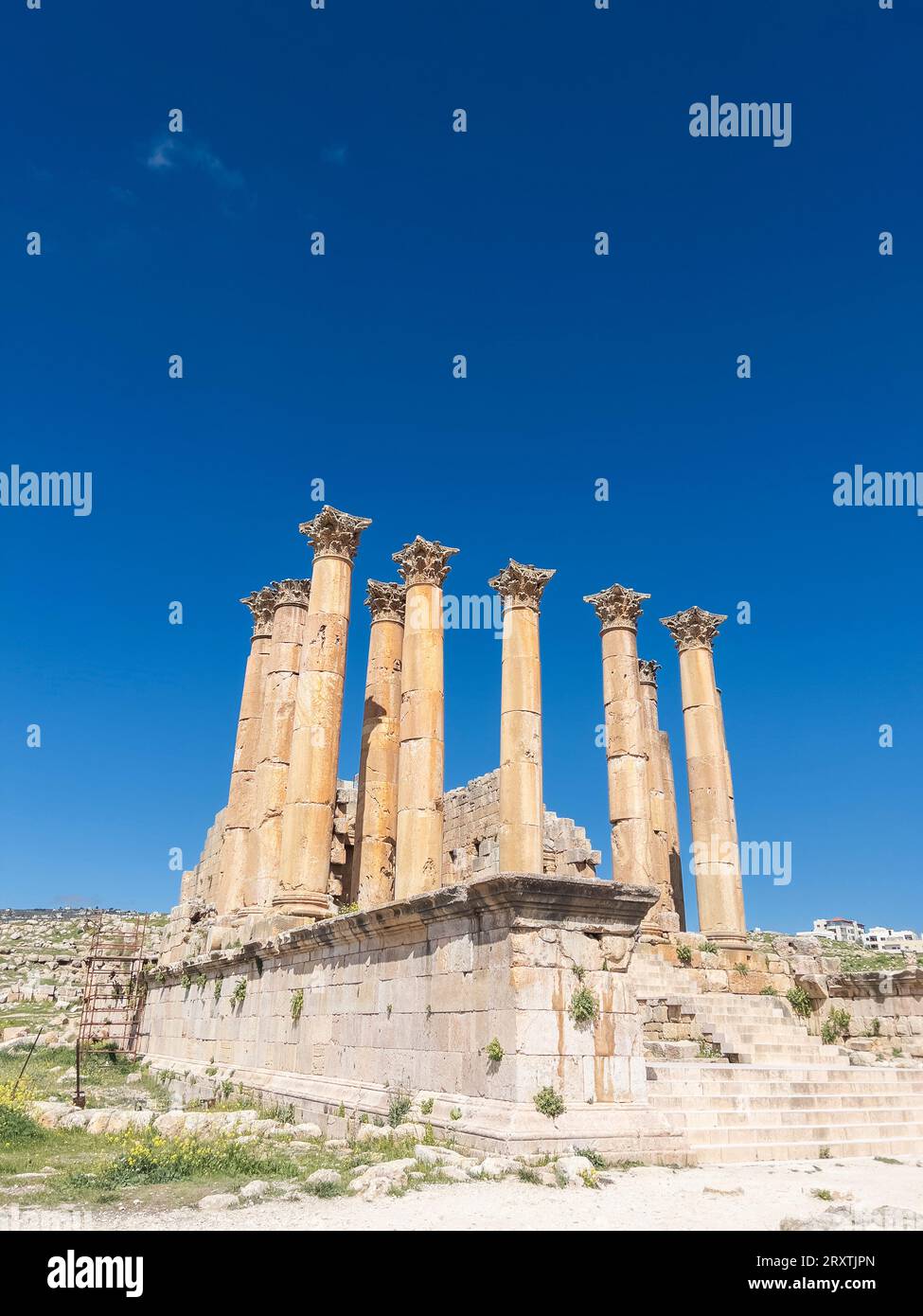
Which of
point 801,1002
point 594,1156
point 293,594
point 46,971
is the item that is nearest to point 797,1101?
point 594,1156

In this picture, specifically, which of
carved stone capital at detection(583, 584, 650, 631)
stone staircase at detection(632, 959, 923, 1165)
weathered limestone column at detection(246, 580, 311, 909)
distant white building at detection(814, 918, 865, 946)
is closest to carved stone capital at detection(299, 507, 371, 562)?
weathered limestone column at detection(246, 580, 311, 909)

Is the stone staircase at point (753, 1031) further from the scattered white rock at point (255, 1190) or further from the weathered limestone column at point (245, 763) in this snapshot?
the weathered limestone column at point (245, 763)

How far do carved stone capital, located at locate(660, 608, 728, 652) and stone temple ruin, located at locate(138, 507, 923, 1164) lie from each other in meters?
0.07

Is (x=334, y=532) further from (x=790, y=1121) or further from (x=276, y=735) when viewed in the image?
(x=790, y=1121)

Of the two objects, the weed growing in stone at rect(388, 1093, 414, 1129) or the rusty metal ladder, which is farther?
the rusty metal ladder

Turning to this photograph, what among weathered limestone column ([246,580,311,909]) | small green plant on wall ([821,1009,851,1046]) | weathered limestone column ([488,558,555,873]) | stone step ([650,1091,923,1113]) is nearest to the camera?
stone step ([650,1091,923,1113])

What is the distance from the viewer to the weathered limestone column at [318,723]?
1764 centimetres

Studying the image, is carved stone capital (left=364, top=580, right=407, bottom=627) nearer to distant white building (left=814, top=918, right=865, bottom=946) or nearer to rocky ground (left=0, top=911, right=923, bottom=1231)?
rocky ground (left=0, top=911, right=923, bottom=1231)

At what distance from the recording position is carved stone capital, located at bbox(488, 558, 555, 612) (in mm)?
20375

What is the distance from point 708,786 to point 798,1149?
14011 millimetres

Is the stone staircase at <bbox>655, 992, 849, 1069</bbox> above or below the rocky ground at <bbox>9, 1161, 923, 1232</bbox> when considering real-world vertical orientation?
below

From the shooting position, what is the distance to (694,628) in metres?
25.2

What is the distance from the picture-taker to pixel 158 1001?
23.2 m
